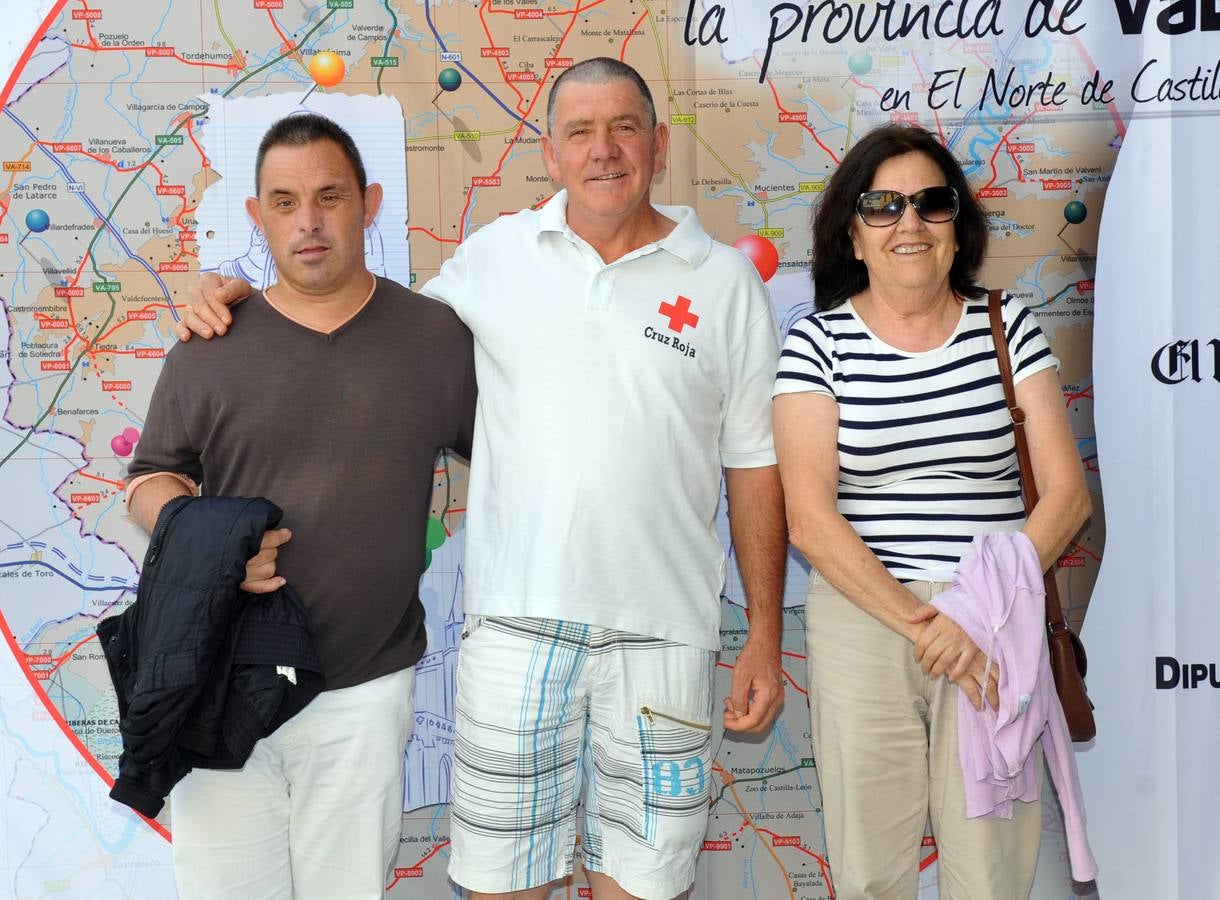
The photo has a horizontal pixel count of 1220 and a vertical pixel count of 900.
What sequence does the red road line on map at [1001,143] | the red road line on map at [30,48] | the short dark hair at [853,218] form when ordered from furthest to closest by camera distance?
the red road line on map at [1001,143] < the red road line on map at [30,48] < the short dark hair at [853,218]

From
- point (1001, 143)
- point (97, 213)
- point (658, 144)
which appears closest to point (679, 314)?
point (658, 144)

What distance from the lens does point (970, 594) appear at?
206 centimetres

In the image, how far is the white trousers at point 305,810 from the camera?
2.18 m

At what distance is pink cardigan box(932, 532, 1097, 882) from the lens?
2.06 meters

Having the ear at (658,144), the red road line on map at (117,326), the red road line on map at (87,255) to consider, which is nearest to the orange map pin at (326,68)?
the red road line on map at (87,255)

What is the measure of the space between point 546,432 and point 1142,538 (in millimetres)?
1851

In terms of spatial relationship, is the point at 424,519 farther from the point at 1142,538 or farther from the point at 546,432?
the point at 1142,538

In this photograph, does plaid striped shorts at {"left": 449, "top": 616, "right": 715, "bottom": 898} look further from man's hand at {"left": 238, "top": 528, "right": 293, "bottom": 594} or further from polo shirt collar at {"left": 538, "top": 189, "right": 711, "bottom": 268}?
polo shirt collar at {"left": 538, "top": 189, "right": 711, "bottom": 268}

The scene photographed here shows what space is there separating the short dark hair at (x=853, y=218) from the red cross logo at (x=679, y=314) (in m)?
0.31

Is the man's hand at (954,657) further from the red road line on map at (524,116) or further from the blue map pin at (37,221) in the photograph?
the blue map pin at (37,221)

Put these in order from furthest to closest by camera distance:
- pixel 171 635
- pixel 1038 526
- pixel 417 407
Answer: pixel 417 407 < pixel 1038 526 < pixel 171 635

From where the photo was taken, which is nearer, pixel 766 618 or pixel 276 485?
pixel 276 485

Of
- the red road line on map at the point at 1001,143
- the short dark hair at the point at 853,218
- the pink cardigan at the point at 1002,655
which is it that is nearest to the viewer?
the pink cardigan at the point at 1002,655

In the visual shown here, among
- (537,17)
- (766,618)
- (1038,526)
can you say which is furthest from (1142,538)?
(537,17)
